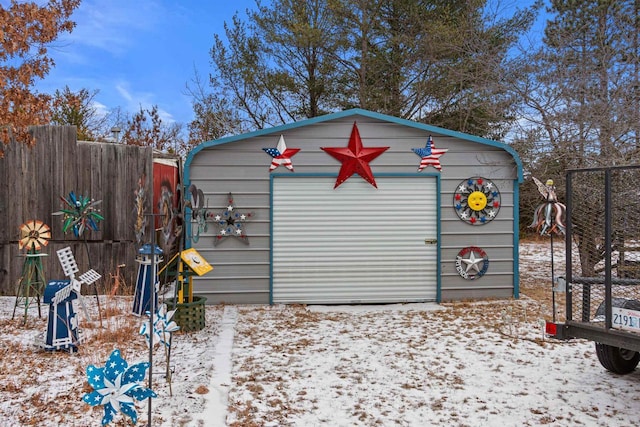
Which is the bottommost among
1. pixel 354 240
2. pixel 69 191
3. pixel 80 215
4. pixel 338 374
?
pixel 338 374

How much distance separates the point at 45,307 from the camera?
6.89 meters

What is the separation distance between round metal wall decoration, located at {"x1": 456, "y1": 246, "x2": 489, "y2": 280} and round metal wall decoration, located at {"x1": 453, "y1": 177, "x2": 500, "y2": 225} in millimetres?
437

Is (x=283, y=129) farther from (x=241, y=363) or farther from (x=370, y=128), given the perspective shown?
(x=241, y=363)

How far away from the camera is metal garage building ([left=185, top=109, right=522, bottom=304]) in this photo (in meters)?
7.21

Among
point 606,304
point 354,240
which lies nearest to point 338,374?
point 606,304

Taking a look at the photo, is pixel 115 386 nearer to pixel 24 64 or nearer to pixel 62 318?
pixel 62 318

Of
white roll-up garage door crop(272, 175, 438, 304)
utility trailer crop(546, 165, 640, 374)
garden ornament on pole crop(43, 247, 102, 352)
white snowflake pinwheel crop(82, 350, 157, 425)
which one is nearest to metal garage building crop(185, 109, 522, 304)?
white roll-up garage door crop(272, 175, 438, 304)

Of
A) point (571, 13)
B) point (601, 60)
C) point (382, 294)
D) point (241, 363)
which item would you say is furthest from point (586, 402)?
point (571, 13)

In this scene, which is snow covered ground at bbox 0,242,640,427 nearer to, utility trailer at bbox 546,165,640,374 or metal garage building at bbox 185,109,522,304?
utility trailer at bbox 546,165,640,374

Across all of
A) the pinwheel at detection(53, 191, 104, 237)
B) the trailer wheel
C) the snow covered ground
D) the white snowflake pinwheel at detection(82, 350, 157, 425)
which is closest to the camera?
the white snowflake pinwheel at detection(82, 350, 157, 425)

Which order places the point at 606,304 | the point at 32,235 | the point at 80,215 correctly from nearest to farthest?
the point at 606,304, the point at 32,235, the point at 80,215

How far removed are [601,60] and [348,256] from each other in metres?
5.84

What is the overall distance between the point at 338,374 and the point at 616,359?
2393 millimetres

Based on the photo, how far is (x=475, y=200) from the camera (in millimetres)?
7535
